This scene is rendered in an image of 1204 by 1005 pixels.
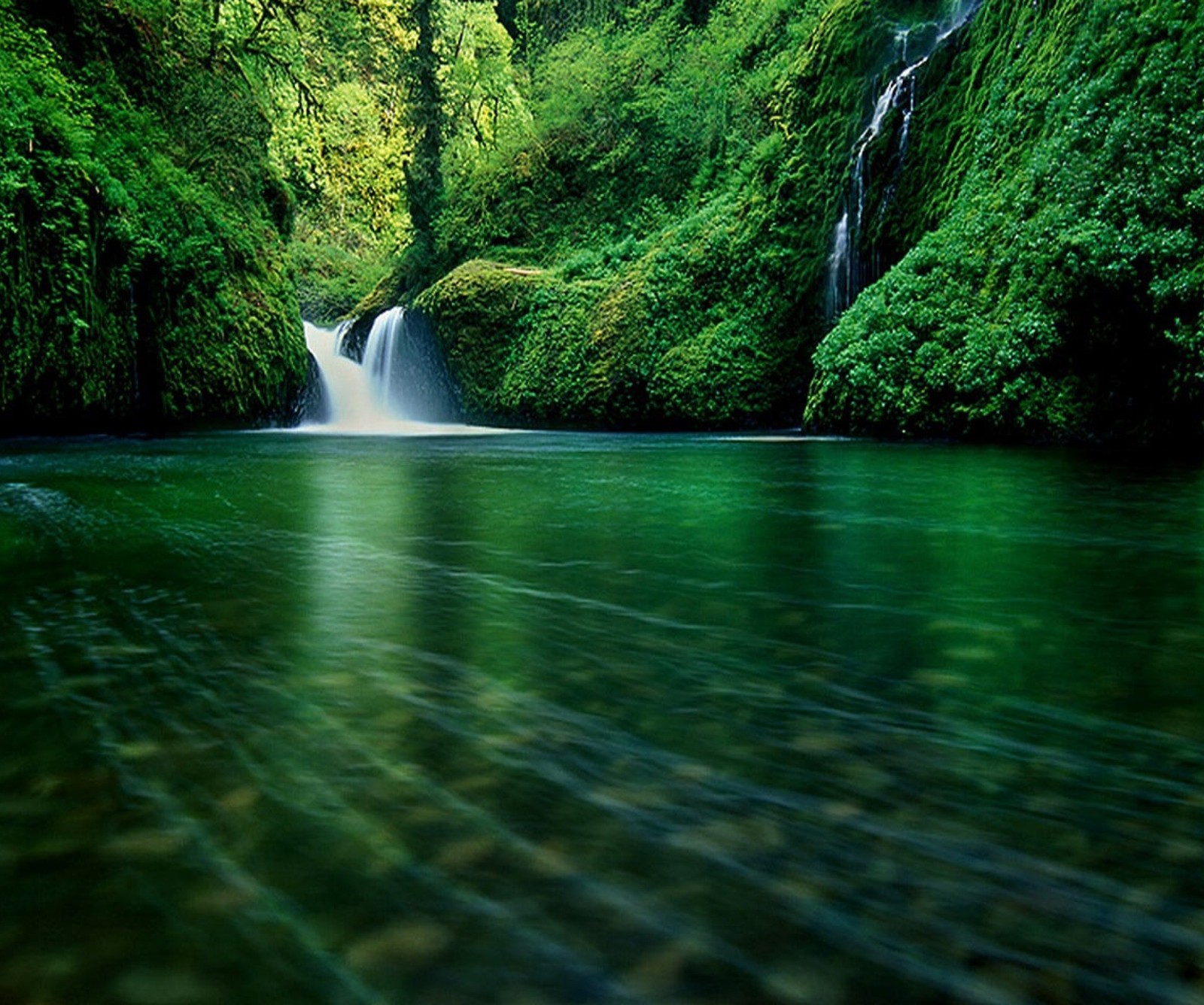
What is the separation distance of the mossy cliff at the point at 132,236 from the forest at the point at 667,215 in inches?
2.2

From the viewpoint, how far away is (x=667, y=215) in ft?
71.1

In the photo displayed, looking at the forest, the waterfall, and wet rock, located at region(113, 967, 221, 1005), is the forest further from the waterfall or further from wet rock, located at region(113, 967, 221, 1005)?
wet rock, located at region(113, 967, 221, 1005)

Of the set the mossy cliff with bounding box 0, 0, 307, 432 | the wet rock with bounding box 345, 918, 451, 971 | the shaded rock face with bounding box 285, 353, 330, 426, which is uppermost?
the mossy cliff with bounding box 0, 0, 307, 432

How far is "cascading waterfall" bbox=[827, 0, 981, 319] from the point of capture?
14227mm

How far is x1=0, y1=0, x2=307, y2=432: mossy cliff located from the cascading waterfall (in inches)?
392

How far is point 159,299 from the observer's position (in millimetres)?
14383

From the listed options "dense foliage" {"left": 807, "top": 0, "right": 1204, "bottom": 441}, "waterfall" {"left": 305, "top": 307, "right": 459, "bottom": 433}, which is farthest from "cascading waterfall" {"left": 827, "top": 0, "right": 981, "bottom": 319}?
"waterfall" {"left": 305, "top": 307, "right": 459, "bottom": 433}

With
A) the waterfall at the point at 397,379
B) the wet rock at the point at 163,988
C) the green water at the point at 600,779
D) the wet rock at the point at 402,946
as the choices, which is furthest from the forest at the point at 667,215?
the wet rock at the point at 163,988

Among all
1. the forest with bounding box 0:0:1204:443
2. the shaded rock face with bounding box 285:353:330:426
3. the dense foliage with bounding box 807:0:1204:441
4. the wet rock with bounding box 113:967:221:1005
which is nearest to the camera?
the wet rock with bounding box 113:967:221:1005

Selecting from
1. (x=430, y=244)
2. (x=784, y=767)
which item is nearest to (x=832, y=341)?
(x=784, y=767)

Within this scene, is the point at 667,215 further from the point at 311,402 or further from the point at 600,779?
the point at 600,779

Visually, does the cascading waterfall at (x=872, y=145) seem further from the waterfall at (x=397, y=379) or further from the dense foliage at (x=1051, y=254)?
the waterfall at (x=397, y=379)

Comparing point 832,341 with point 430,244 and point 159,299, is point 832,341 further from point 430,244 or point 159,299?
point 430,244

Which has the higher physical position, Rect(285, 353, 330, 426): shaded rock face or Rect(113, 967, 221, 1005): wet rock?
Rect(285, 353, 330, 426): shaded rock face
